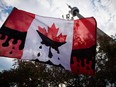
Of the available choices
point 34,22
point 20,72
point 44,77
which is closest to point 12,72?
point 20,72

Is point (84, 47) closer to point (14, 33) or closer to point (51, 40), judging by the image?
point (51, 40)

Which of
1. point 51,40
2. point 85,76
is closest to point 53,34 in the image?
point 51,40

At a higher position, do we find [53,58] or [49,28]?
[49,28]

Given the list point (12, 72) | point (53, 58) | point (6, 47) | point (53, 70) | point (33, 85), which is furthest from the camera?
point (12, 72)

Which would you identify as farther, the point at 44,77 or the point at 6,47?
the point at 44,77

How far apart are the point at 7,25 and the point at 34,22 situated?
122 cm

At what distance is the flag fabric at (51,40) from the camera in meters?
8.33

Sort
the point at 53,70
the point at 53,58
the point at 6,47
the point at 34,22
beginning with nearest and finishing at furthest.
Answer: the point at 6,47, the point at 53,58, the point at 34,22, the point at 53,70

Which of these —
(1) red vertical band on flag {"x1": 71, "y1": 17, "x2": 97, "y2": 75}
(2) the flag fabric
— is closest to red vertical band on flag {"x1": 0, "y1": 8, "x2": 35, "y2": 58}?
(2) the flag fabric

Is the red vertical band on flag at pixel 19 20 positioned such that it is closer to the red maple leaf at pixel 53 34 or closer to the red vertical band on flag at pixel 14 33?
the red vertical band on flag at pixel 14 33

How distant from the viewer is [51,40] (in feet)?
29.4

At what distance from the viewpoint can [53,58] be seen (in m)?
8.60

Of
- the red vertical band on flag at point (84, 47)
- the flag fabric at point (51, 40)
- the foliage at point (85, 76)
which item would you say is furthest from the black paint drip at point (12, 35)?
the foliage at point (85, 76)

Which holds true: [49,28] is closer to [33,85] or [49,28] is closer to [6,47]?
[6,47]
